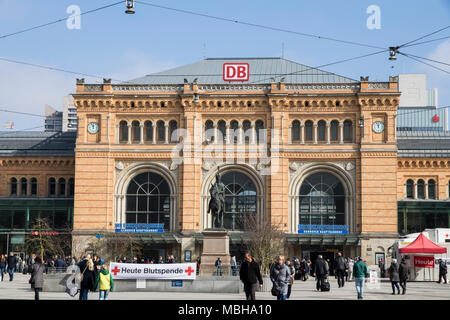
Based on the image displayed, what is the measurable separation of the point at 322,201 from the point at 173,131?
43.4 feet

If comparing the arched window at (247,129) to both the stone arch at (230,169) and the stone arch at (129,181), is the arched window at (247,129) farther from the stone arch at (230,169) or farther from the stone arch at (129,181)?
the stone arch at (129,181)

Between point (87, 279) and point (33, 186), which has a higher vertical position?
point (33, 186)

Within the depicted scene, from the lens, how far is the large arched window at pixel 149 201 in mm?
59344

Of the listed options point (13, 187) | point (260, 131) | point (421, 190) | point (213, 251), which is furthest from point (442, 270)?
point (13, 187)

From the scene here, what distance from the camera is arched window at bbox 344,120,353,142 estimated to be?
5881 centimetres

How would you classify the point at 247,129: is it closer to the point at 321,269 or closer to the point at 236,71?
the point at 236,71

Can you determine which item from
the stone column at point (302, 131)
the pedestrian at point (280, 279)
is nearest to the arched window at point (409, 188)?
the stone column at point (302, 131)

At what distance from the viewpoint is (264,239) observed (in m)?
53.2

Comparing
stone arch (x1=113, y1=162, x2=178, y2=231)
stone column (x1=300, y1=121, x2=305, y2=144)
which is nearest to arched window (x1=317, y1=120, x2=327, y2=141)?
stone column (x1=300, y1=121, x2=305, y2=144)

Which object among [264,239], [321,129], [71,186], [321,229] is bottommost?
[264,239]

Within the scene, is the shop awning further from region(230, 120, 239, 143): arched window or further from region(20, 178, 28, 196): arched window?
region(20, 178, 28, 196): arched window
